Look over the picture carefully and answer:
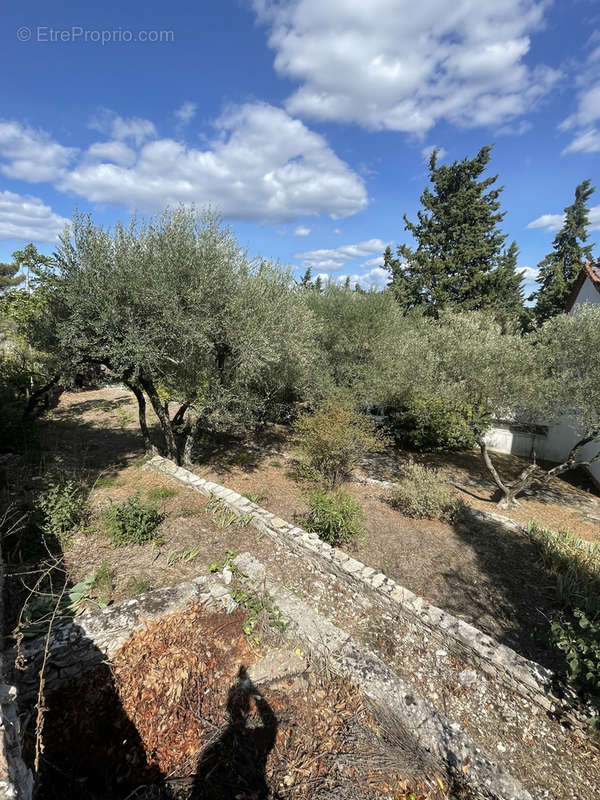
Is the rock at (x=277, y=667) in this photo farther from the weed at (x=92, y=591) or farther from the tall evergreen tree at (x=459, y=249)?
the tall evergreen tree at (x=459, y=249)

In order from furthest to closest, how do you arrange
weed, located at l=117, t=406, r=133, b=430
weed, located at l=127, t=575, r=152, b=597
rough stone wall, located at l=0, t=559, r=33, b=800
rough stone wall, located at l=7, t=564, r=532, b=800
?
weed, located at l=117, t=406, r=133, b=430
weed, located at l=127, t=575, r=152, b=597
rough stone wall, located at l=7, t=564, r=532, b=800
rough stone wall, located at l=0, t=559, r=33, b=800

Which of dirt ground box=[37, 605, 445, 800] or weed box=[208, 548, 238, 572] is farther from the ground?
weed box=[208, 548, 238, 572]

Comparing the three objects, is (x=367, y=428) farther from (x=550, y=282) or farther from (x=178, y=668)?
(x=550, y=282)

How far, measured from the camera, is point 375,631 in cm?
511

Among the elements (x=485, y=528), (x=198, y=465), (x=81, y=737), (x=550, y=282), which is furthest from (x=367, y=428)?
(x=550, y=282)

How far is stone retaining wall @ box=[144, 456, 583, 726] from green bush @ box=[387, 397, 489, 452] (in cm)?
663

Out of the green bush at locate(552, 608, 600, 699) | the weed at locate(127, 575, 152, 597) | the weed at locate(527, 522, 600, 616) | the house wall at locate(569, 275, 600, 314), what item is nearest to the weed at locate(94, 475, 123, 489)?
the weed at locate(127, 575, 152, 597)

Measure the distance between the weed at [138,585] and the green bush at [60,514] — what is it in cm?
207

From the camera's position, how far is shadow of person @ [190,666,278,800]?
Answer: 315 cm

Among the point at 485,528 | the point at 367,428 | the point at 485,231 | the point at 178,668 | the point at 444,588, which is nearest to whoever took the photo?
the point at 178,668

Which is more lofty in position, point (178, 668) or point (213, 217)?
point (213, 217)

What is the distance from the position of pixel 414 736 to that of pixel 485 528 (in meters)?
6.50

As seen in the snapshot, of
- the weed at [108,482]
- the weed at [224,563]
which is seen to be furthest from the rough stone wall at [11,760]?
the weed at [108,482]

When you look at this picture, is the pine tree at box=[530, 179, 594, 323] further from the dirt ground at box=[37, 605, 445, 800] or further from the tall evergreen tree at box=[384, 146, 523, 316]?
the dirt ground at box=[37, 605, 445, 800]
